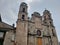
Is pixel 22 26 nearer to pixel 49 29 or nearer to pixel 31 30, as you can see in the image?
pixel 31 30

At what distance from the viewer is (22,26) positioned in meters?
18.5

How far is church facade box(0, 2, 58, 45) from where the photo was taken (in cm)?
1720

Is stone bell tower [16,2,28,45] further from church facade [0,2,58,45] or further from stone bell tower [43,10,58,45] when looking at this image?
stone bell tower [43,10,58,45]

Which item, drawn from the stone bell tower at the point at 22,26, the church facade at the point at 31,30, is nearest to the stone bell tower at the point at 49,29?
the church facade at the point at 31,30

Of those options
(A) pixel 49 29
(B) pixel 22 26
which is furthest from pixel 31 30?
(A) pixel 49 29

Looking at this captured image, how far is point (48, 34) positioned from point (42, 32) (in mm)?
1135

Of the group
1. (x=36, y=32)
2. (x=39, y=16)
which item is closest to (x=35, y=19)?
(x=39, y=16)

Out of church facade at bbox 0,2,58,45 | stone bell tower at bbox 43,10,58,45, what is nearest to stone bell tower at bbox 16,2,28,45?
church facade at bbox 0,2,58,45

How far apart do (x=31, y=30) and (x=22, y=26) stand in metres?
1.70

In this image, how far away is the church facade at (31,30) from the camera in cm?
1720

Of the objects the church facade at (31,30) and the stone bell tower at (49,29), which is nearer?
the church facade at (31,30)

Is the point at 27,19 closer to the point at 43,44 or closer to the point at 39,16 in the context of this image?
the point at 39,16

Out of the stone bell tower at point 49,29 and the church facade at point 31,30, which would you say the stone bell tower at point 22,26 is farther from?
the stone bell tower at point 49,29

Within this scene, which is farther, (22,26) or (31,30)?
(31,30)
